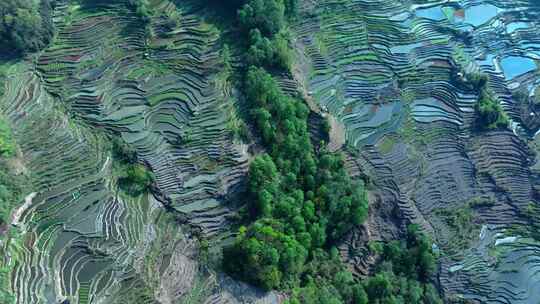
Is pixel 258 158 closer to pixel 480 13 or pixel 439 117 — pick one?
pixel 439 117

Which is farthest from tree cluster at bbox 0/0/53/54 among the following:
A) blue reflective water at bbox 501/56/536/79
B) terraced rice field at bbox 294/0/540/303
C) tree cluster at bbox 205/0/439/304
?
blue reflective water at bbox 501/56/536/79

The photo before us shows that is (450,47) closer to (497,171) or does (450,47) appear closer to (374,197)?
(497,171)

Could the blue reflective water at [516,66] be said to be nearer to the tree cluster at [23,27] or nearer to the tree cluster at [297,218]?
the tree cluster at [297,218]

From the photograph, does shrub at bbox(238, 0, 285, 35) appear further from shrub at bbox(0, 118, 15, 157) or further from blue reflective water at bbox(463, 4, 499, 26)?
blue reflective water at bbox(463, 4, 499, 26)

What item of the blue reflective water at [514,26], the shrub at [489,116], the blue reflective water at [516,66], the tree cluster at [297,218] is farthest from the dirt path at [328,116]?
the blue reflective water at [514,26]

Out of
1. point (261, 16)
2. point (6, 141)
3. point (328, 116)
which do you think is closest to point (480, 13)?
point (328, 116)

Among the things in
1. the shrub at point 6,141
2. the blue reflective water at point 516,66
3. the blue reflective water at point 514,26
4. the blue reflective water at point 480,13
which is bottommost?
the shrub at point 6,141
